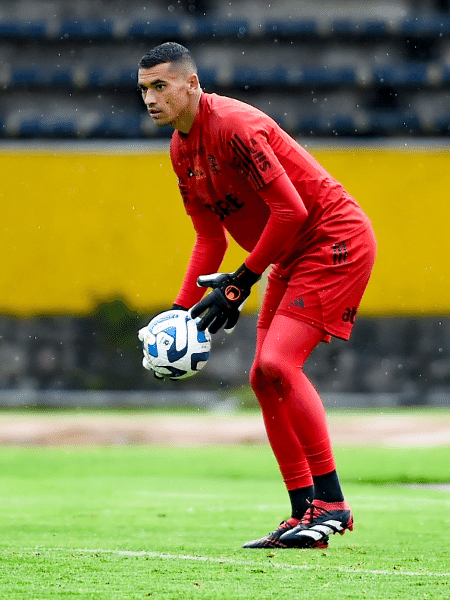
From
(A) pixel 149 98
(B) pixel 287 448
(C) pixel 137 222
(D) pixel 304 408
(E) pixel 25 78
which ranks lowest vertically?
(C) pixel 137 222

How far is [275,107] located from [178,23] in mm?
2092

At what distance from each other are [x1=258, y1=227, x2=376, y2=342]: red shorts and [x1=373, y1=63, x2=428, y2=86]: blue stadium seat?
1437 cm

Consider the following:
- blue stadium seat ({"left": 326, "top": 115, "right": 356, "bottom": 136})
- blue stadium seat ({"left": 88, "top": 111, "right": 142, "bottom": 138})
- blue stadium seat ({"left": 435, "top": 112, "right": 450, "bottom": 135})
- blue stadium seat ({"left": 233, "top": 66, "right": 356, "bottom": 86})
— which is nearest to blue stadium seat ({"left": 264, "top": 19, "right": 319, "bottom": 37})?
blue stadium seat ({"left": 233, "top": 66, "right": 356, "bottom": 86})

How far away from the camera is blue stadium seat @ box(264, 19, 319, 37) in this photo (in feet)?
66.1

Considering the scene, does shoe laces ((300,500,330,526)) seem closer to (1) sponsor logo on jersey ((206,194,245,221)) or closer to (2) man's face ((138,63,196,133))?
(1) sponsor logo on jersey ((206,194,245,221))

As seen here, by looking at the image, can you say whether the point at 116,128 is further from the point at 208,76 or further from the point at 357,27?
the point at 357,27

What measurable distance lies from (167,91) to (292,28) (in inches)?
604

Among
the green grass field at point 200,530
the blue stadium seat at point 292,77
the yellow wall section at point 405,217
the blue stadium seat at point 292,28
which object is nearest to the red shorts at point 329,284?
the green grass field at point 200,530

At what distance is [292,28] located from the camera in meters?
20.2

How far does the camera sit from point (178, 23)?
1988cm

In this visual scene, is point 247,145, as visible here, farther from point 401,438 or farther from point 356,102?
point 356,102

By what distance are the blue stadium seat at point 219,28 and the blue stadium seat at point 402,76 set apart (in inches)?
92.7

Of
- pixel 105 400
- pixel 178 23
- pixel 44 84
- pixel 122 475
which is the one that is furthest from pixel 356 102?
pixel 122 475

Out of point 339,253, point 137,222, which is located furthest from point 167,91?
point 137,222
